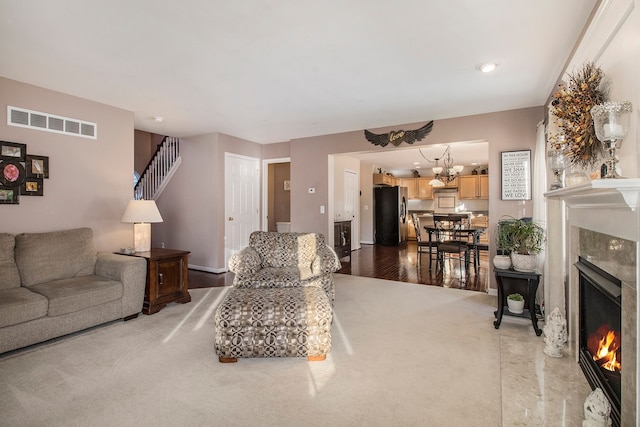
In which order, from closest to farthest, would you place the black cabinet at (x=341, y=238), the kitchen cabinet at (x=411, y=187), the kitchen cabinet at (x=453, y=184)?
the black cabinet at (x=341, y=238)
the kitchen cabinet at (x=453, y=184)
the kitchen cabinet at (x=411, y=187)

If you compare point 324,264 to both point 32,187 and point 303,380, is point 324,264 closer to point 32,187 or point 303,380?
point 303,380

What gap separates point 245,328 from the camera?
239cm

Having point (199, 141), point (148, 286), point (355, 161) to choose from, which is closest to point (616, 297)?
point (148, 286)

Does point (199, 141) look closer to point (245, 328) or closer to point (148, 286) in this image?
point (148, 286)

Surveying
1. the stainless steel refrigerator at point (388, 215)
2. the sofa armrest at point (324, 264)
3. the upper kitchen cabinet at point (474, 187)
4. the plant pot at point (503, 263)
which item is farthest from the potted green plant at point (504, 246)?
the upper kitchen cabinet at point (474, 187)

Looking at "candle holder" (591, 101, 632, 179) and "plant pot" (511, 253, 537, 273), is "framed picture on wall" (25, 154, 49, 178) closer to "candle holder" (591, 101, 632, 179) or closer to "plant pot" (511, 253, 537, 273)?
"candle holder" (591, 101, 632, 179)

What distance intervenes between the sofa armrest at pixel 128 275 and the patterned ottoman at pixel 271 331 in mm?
1502

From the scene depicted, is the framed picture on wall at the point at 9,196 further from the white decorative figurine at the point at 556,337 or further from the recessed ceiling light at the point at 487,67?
the white decorative figurine at the point at 556,337

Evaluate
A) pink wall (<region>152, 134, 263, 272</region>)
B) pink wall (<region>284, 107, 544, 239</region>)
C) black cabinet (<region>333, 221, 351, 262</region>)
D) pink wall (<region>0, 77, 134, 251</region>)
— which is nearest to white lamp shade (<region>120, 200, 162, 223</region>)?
pink wall (<region>0, 77, 134, 251</region>)

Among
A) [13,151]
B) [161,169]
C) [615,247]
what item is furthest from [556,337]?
[161,169]

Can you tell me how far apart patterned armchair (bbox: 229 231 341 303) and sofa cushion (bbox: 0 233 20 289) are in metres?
1.94

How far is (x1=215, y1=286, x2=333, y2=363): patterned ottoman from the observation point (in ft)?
7.82

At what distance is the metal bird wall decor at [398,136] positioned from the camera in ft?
15.7

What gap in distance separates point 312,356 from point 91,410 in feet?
4.63
